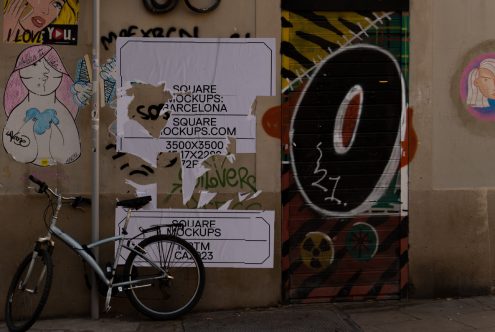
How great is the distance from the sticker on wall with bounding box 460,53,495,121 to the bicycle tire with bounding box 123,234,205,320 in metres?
3.33

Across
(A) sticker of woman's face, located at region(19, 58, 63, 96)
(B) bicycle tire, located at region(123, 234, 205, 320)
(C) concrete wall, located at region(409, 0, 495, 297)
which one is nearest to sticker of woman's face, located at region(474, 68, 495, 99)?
(C) concrete wall, located at region(409, 0, 495, 297)

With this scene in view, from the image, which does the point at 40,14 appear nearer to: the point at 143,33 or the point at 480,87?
the point at 143,33

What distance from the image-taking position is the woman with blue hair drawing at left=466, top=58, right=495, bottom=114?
20.3 ft

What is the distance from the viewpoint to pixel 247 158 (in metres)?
5.89

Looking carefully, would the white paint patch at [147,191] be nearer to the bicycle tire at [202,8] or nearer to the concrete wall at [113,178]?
→ the concrete wall at [113,178]

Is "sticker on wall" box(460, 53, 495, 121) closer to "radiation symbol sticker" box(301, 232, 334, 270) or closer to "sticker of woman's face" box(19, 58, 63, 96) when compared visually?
"radiation symbol sticker" box(301, 232, 334, 270)

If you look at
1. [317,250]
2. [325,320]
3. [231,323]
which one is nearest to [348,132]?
[317,250]

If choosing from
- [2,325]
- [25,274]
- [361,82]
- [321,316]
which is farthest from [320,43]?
[2,325]

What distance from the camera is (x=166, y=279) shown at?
562 centimetres

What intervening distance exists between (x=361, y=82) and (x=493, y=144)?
161 cm

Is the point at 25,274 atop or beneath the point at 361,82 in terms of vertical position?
beneath

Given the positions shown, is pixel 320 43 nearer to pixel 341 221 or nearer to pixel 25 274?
pixel 341 221

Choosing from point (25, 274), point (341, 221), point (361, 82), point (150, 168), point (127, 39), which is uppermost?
point (127, 39)

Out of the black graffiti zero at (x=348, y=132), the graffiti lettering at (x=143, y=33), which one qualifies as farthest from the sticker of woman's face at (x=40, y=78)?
the black graffiti zero at (x=348, y=132)
